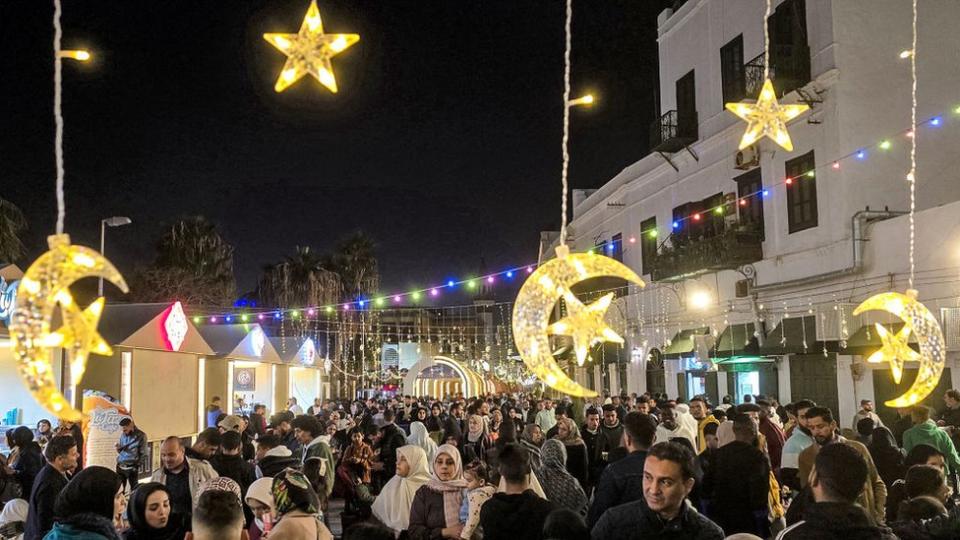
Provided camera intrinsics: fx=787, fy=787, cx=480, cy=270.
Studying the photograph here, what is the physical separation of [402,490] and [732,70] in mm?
17166

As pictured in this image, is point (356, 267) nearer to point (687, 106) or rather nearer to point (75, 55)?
point (687, 106)

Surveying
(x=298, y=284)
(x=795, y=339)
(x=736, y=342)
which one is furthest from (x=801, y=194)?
(x=298, y=284)

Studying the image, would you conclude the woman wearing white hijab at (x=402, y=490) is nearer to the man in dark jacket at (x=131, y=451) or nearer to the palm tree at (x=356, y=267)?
the man in dark jacket at (x=131, y=451)

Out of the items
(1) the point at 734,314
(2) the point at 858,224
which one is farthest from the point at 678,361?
(2) the point at 858,224

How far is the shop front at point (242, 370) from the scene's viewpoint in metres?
20.9

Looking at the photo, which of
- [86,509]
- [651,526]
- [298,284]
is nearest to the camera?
[651,526]

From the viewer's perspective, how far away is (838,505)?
Answer: 11.1ft

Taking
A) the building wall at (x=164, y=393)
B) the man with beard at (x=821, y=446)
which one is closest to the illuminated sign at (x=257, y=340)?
the building wall at (x=164, y=393)

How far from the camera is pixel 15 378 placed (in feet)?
53.6

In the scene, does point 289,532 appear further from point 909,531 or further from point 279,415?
point 279,415

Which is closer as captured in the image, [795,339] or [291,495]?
[291,495]

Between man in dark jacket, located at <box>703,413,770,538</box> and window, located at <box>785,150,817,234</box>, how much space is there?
41.0ft

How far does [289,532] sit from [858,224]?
14.9 meters

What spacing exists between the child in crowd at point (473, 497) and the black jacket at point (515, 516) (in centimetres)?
72
